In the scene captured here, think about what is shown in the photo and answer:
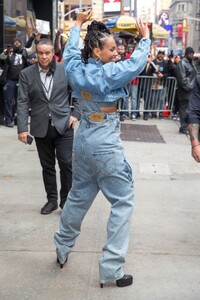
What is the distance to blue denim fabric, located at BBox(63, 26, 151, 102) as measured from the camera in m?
3.55

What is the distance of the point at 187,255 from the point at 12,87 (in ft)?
25.8

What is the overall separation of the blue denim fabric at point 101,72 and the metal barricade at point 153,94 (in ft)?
32.5

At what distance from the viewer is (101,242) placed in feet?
15.6

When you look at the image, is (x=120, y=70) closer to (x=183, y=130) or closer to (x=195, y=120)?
(x=195, y=120)

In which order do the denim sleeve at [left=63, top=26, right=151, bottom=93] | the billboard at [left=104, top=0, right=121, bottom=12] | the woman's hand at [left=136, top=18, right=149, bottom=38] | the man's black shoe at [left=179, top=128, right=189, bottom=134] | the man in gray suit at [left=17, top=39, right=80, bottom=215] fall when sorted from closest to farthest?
the denim sleeve at [left=63, top=26, right=151, bottom=93]
the woman's hand at [left=136, top=18, right=149, bottom=38]
the man in gray suit at [left=17, top=39, right=80, bottom=215]
the man's black shoe at [left=179, top=128, right=189, bottom=134]
the billboard at [left=104, top=0, right=121, bottom=12]

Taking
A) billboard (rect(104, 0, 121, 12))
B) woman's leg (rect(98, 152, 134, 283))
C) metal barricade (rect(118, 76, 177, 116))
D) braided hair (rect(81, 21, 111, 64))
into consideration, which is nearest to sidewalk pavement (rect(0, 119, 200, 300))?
woman's leg (rect(98, 152, 134, 283))

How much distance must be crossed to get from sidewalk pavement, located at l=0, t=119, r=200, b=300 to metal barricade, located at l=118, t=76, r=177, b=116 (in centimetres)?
611

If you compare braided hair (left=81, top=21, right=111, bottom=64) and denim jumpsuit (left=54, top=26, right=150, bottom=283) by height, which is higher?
braided hair (left=81, top=21, right=111, bottom=64)

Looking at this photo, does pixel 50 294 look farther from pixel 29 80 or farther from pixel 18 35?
pixel 18 35

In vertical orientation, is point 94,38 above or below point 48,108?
above

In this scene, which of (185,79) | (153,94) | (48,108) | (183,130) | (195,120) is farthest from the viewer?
(153,94)

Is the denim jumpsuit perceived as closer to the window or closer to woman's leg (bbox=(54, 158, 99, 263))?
woman's leg (bbox=(54, 158, 99, 263))

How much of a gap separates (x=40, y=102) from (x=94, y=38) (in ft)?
5.92

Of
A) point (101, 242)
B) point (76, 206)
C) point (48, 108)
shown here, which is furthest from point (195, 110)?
point (48, 108)
